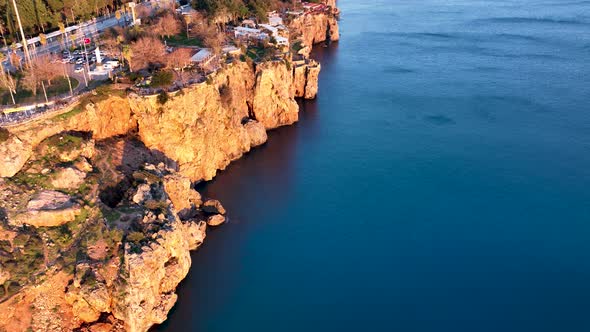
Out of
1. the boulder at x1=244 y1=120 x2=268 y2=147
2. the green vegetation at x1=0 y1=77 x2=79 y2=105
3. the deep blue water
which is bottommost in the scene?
the deep blue water

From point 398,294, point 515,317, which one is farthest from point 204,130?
point 515,317

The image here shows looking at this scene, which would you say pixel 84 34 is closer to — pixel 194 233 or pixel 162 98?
pixel 162 98

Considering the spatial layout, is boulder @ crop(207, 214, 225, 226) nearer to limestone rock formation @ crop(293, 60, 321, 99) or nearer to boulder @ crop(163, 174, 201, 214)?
boulder @ crop(163, 174, 201, 214)

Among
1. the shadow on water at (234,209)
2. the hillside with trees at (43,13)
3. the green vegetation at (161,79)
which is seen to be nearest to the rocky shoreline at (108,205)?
the shadow on water at (234,209)

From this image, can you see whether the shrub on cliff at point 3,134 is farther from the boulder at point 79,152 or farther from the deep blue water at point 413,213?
the deep blue water at point 413,213

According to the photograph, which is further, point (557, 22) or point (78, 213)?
point (557, 22)

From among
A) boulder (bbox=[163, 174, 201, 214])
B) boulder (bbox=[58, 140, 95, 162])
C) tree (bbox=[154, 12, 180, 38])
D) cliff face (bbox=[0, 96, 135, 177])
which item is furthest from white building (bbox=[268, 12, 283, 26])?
boulder (bbox=[58, 140, 95, 162])

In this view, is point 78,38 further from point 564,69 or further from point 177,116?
point 564,69
